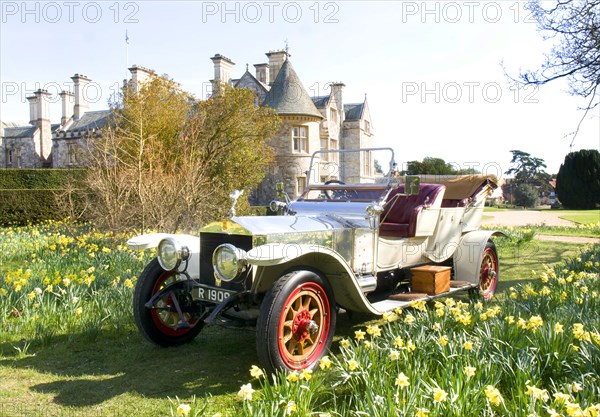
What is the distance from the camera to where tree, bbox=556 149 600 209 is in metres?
39.5

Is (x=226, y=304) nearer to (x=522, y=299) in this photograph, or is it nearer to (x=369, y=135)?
(x=522, y=299)

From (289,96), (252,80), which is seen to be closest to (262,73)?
(252,80)

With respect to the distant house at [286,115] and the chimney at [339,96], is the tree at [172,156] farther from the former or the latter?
the chimney at [339,96]

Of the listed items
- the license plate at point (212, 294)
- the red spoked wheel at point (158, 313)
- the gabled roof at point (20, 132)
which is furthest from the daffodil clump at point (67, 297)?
the gabled roof at point (20, 132)

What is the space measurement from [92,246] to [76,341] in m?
2.76

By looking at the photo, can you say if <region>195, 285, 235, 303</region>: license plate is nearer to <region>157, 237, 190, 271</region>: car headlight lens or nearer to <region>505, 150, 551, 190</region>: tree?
<region>157, 237, 190, 271</region>: car headlight lens

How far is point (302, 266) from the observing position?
4.09 meters

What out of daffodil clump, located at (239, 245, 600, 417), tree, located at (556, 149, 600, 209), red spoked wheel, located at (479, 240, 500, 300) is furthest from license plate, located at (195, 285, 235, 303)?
tree, located at (556, 149, 600, 209)

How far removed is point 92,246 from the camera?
7.41 metres

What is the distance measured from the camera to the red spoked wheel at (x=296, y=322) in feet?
11.8

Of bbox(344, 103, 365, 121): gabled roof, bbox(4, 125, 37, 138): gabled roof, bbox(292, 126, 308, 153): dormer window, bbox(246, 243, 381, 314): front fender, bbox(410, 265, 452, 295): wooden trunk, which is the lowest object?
bbox(410, 265, 452, 295): wooden trunk

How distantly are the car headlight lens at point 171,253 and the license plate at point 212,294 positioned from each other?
1.00 feet

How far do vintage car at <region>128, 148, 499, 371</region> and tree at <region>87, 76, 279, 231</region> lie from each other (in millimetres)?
4234

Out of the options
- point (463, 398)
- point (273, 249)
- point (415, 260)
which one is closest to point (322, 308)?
point (273, 249)
